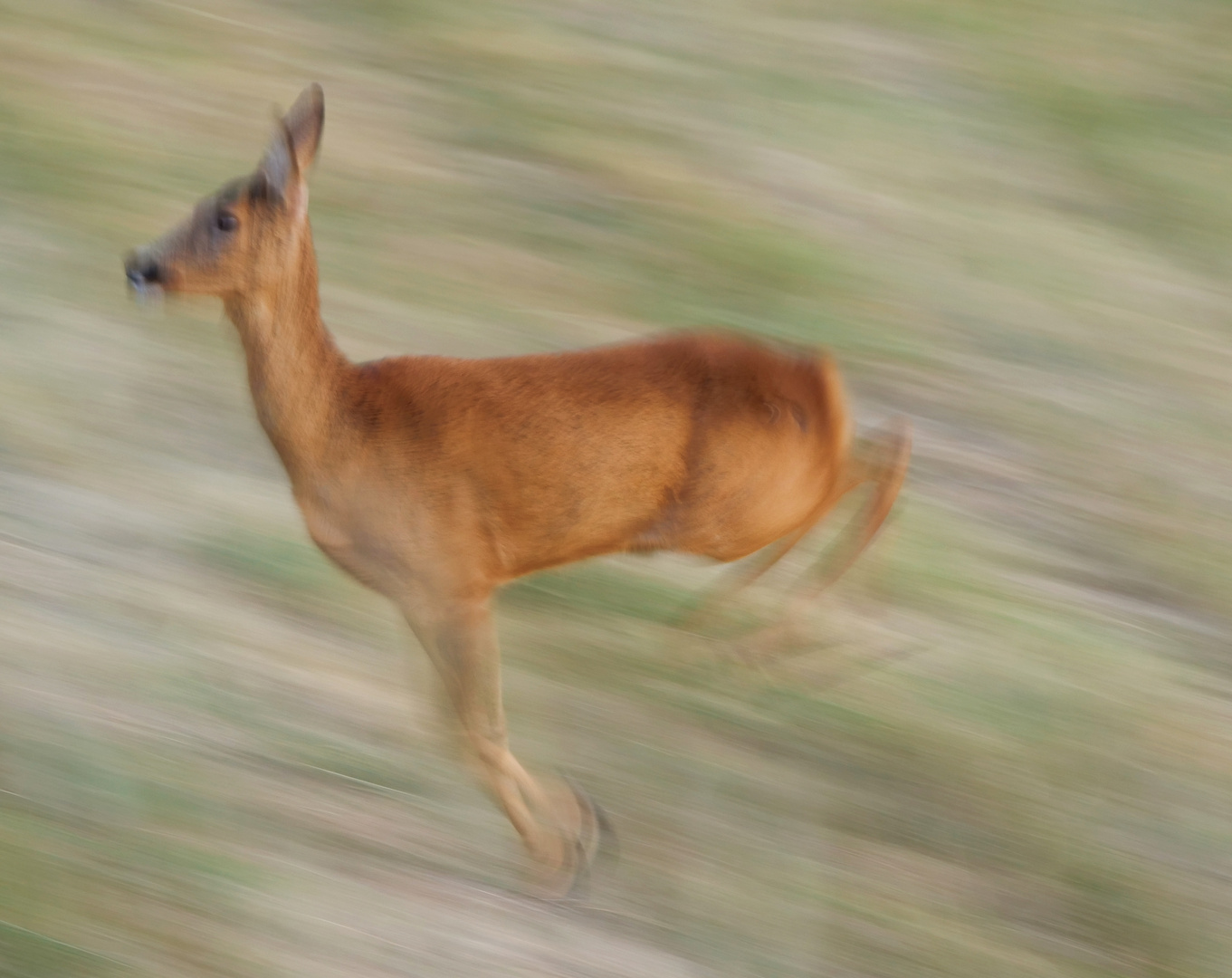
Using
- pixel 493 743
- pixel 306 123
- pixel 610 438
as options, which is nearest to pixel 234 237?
pixel 306 123

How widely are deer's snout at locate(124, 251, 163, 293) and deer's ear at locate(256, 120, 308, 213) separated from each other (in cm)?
24

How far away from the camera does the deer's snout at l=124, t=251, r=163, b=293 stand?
274 cm

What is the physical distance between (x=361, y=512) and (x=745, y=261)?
8.42 ft

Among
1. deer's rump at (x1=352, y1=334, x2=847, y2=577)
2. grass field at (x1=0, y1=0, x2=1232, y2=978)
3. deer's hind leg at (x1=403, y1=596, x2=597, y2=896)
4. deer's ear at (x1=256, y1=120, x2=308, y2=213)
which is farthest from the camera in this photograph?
grass field at (x1=0, y1=0, x2=1232, y2=978)

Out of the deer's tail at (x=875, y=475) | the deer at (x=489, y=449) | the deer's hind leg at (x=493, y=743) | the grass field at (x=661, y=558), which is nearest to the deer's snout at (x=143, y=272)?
the deer at (x=489, y=449)

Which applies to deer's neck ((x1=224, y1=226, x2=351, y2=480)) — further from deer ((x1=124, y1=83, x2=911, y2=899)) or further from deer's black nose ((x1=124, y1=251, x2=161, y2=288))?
deer's black nose ((x1=124, y1=251, x2=161, y2=288))

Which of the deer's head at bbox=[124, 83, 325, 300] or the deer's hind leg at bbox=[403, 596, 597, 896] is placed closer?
the deer's head at bbox=[124, 83, 325, 300]

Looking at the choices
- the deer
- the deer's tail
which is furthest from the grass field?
the deer

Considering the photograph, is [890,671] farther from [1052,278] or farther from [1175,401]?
[1052,278]

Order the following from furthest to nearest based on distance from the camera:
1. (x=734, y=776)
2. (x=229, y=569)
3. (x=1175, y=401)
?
(x=1175, y=401) → (x=229, y=569) → (x=734, y=776)

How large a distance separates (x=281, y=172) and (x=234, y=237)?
0.47 feet

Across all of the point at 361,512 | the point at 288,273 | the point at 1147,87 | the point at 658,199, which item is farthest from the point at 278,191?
the point at 1147,87

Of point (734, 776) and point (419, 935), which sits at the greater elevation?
point (734, 776)

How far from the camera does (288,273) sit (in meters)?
2.85
